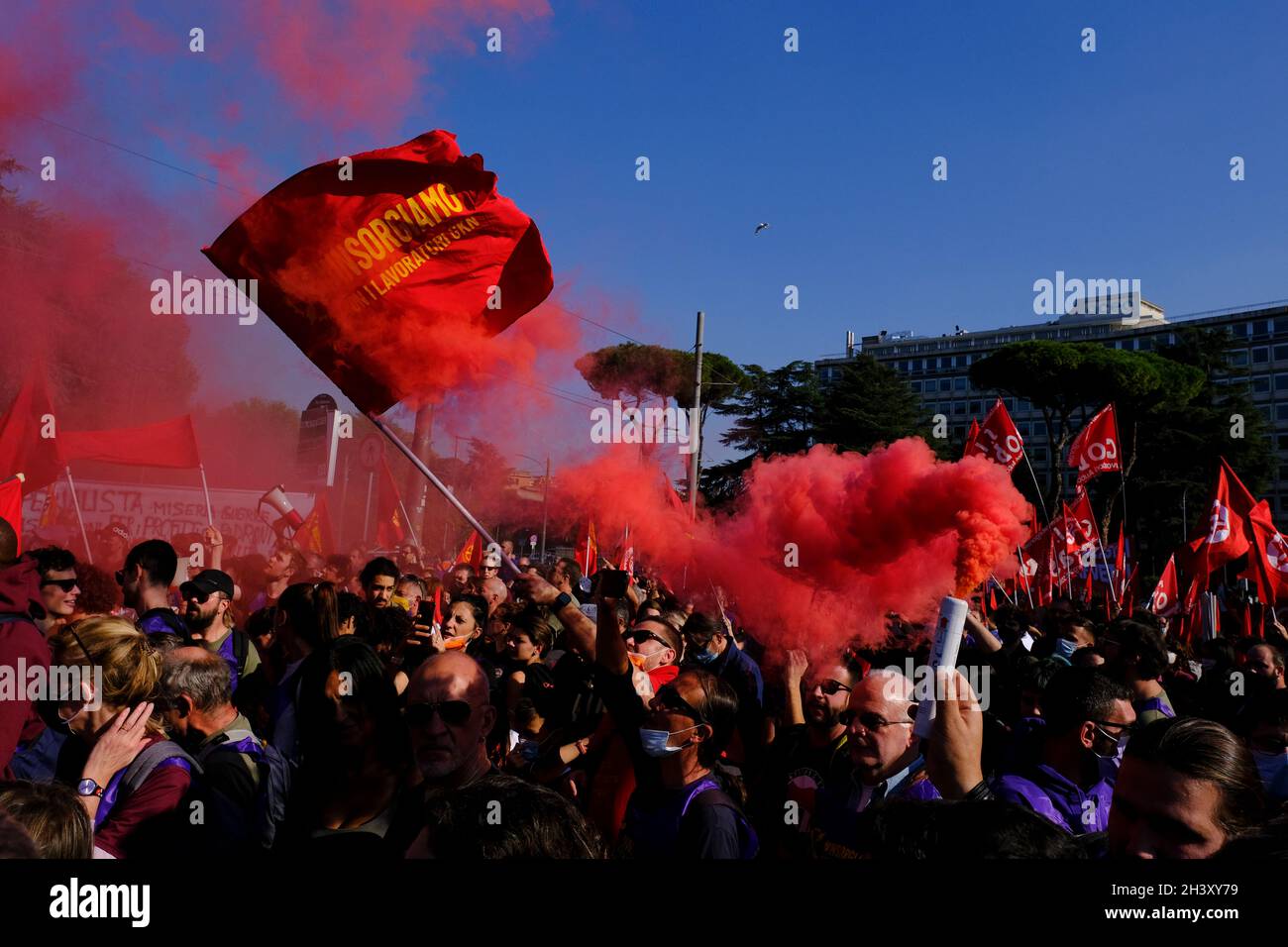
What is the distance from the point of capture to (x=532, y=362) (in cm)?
799

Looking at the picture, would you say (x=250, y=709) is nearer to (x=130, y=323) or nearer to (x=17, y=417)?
(x=17, y=417)

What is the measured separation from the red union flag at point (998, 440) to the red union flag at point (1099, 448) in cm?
253

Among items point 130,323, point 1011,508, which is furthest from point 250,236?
point 130,323

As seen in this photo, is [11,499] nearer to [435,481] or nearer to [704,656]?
[435,481]

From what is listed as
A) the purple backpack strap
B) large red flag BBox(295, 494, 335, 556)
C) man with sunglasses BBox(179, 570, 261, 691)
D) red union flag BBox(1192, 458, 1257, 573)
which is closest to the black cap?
man with sunglasses BBox(179, 570, 261, 691)

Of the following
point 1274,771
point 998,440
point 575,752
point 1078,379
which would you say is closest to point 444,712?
point 575,752

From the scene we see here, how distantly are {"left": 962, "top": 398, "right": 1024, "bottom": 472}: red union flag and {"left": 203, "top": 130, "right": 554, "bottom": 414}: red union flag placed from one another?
31.0 ft

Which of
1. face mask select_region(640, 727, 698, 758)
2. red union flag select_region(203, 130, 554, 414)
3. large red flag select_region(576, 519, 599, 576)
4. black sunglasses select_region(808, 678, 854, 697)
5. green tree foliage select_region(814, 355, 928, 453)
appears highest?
green tree foliage select_region(814, 355, 928, 453)

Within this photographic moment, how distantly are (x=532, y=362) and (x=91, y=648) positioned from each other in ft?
15.8

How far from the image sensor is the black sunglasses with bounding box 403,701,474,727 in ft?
11.3

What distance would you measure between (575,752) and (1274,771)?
353cm

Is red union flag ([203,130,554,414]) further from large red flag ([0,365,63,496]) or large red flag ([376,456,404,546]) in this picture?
large red flag ([376,456,404,546])

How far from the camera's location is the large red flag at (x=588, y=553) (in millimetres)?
11422
